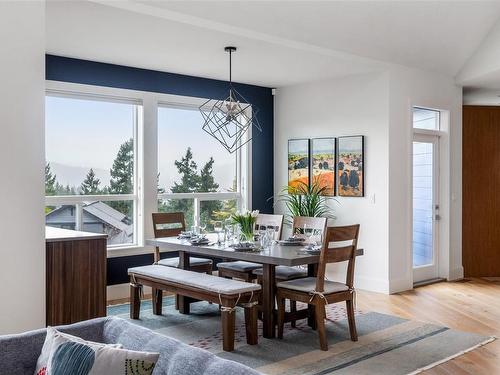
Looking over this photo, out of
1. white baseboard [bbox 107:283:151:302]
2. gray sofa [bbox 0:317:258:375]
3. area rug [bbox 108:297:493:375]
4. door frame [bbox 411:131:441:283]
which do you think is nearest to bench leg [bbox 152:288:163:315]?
area rug [bbox 108:297:493:375]

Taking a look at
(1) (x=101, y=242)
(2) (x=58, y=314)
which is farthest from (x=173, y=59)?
(2) (x=58, y=314)

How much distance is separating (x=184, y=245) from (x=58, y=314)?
1.73 m

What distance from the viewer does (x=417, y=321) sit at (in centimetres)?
496

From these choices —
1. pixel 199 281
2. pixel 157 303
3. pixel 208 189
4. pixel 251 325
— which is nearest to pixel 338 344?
pixel 251 325

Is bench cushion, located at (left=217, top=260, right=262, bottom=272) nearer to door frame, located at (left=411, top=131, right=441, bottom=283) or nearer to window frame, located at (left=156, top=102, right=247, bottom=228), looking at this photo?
window frame, located at (left=156, top=102, right=247, bottom=228)

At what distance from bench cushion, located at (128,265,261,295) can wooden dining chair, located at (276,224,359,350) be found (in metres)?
0.31

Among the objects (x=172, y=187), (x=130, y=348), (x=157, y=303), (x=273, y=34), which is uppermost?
(x=273, y=34)

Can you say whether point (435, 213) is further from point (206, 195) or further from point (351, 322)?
point (351, 322)

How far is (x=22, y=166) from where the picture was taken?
3031 millimetres

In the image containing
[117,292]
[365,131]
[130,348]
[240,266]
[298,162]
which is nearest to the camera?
[130,348]

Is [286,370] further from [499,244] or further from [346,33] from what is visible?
[499,244]

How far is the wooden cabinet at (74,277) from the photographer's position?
328cm

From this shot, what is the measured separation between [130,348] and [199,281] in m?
2.26

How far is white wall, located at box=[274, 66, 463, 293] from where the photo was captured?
6.22m
